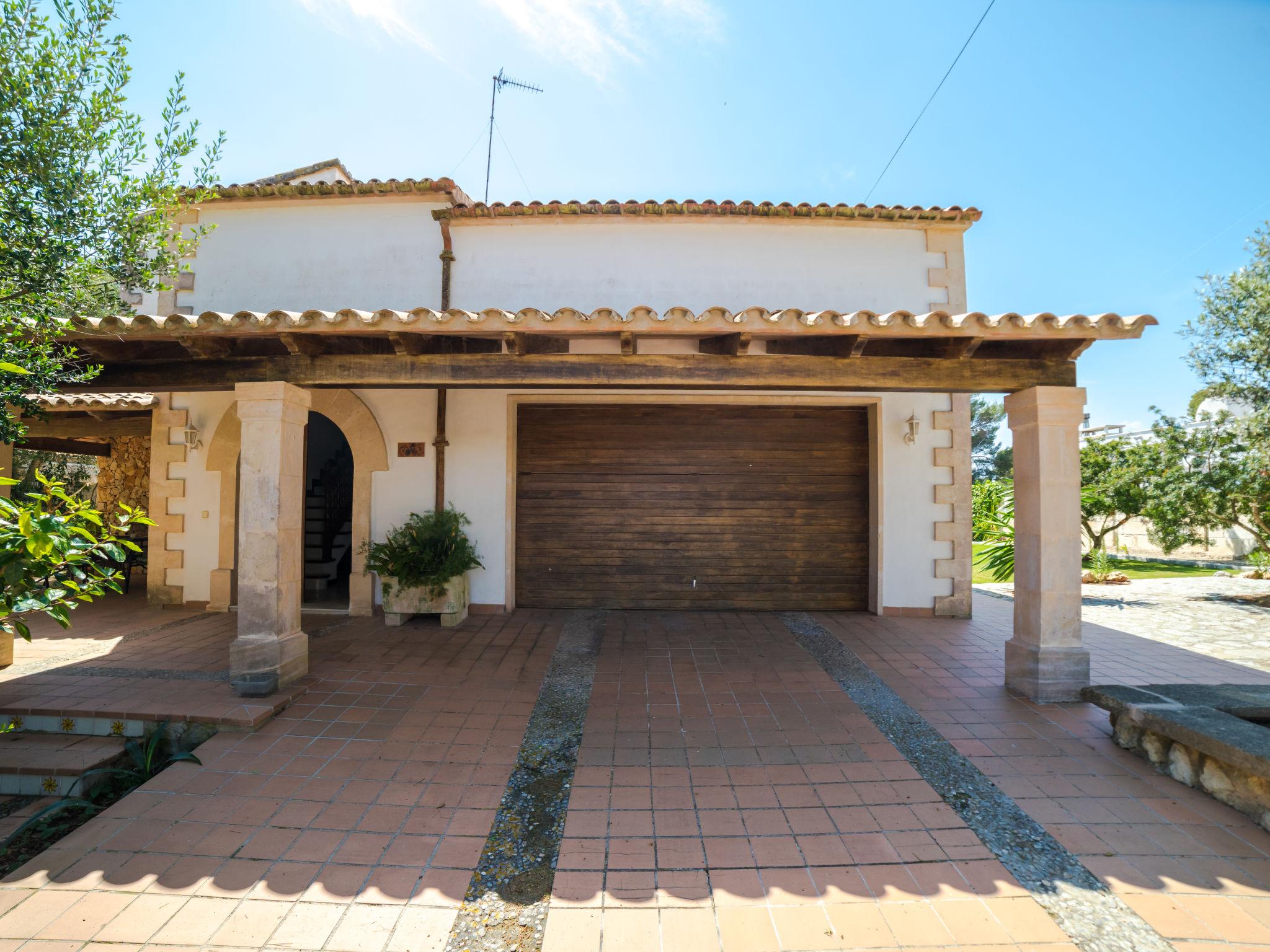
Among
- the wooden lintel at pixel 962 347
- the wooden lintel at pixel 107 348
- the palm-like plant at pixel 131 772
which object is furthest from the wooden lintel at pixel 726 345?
the wooden lintel at pixel 107 348

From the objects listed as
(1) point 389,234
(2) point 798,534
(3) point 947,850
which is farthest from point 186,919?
(1) point 389,234

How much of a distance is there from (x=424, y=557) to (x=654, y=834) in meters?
4.28

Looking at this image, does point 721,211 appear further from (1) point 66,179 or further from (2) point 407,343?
(1) point 66,179

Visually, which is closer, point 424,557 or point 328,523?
point 424,557

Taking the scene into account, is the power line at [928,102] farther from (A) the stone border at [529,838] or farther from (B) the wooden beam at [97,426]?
(B) the wooden beam at [97,426]

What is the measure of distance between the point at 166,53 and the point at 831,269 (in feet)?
21.0

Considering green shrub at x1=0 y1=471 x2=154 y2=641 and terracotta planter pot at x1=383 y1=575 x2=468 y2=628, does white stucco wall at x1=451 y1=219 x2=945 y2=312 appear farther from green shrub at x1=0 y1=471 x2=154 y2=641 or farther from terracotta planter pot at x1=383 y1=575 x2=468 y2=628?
green shrub at x1=0 y1=471 x2=154 y2=641

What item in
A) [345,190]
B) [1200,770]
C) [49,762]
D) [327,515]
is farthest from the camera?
[327,515]

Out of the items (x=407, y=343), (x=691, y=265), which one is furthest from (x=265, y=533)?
(x=691, y=265)

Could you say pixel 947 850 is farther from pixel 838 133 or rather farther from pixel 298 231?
pixel 298 231

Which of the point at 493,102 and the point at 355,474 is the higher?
the point at 493,102

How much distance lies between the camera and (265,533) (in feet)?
14.1

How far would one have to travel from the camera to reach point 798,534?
7082mm

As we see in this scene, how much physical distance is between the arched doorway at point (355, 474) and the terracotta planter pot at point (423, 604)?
0.65 m
